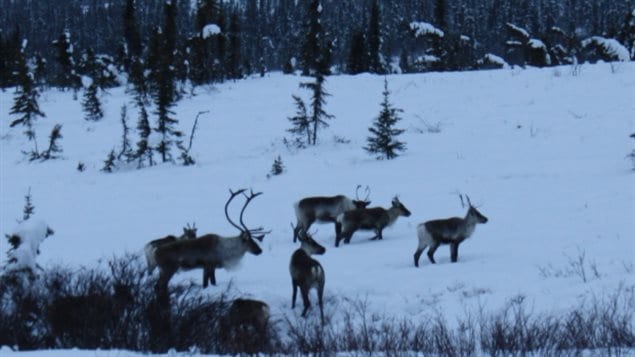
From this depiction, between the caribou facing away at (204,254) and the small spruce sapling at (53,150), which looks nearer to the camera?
the caribou facing away at (204,254)

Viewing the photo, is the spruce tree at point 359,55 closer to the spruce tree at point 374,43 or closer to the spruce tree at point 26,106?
the spruce tree at point 374,43

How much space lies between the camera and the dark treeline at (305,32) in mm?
54719

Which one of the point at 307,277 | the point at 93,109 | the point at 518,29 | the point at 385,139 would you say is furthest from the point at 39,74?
the point at 307,277

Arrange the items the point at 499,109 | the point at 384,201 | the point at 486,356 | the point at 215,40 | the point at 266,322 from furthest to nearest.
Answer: the point at 215,40
the point at 499,109
the point at 384,201
the point at 266,322
the point at 486,356

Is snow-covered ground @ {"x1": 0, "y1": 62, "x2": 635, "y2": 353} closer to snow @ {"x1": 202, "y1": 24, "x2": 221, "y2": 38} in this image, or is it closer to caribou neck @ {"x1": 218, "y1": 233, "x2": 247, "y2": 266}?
caribou neck @ {"x1": 218, "y1": 233, "x2": 247, "y2": 266}

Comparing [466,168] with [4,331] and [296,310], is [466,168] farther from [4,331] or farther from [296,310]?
[4,331]

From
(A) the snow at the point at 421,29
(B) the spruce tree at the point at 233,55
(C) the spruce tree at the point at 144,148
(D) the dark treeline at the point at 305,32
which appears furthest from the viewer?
(B) the spruce tree at the point at 233,55

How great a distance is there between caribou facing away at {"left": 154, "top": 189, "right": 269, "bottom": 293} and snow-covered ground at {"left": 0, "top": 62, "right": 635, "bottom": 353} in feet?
1.32

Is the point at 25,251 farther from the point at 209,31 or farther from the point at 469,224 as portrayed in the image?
the point at 209,31

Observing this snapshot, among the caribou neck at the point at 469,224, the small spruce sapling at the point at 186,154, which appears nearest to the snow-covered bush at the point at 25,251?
the caribou neck at the point at 469,224

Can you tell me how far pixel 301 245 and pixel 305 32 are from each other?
42567mm

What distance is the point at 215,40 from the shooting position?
57625 mm

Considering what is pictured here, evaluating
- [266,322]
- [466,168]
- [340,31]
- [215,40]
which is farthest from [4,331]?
[340,31]

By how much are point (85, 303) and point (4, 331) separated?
91 centimetres
